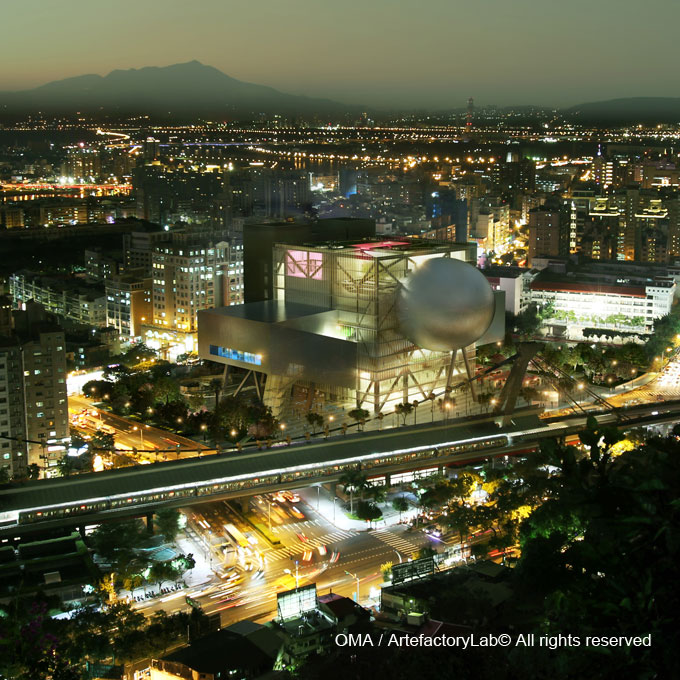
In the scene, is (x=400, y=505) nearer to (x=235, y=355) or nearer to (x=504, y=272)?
(x=235, y=355)

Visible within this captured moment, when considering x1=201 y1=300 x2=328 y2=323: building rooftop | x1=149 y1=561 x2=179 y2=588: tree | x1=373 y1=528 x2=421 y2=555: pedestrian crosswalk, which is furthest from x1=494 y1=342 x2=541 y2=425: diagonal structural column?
x1=149 y1=561 x2=179 y2=588: tree

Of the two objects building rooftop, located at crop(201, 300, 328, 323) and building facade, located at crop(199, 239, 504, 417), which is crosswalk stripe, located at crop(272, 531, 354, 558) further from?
building rooftop, located at crop(201, 300, 328, 323)

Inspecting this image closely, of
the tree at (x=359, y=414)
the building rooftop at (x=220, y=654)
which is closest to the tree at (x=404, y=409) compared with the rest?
the tree at (x=359, y=414)

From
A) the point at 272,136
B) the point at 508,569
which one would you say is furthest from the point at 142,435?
the point at 272,136

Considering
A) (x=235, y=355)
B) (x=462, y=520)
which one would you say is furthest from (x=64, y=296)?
(x=462, y=520)

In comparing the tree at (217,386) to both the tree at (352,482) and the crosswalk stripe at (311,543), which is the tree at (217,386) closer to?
the tree at (352,482)

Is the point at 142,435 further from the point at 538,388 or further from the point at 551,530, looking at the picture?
the point at 551,530

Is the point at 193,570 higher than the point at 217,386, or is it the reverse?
the point at 217,386
